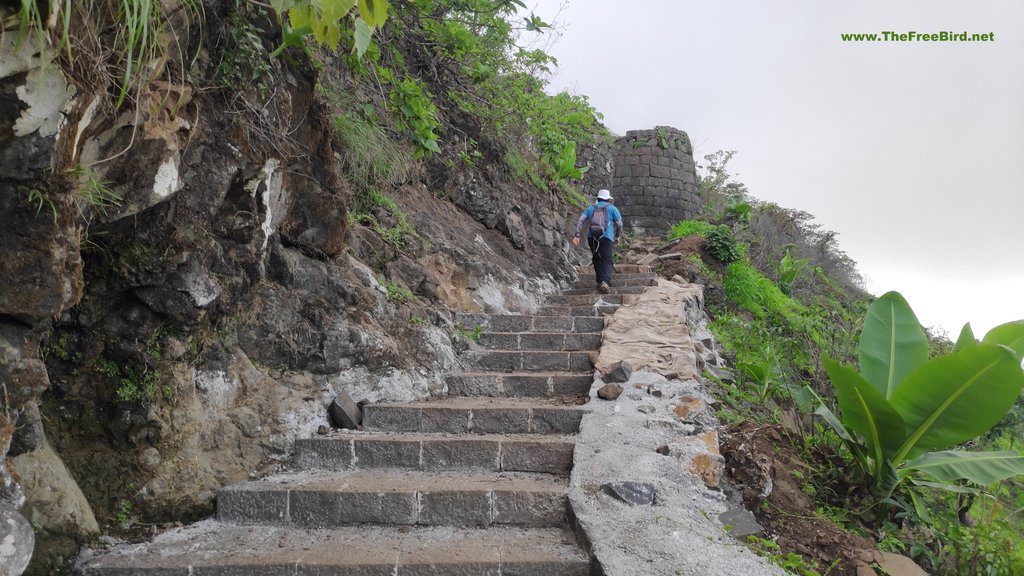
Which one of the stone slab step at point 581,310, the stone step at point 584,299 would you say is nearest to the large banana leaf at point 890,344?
the stone slab step at point 581,310

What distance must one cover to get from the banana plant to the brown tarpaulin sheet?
1.35m

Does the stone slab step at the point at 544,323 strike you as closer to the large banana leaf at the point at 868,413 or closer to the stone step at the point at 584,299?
the stone step at the point at 584,299

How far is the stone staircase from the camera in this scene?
8.62 ft

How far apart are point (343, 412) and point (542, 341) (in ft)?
7.50

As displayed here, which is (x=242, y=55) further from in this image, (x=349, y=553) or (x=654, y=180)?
(x=654, y=180)

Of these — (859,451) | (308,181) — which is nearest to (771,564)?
(859,451)

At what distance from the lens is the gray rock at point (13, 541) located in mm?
2127

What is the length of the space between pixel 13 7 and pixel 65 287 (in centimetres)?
96

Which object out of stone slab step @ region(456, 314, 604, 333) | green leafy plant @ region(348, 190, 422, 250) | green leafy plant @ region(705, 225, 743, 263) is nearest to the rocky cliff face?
green leafy plant @ region(348, 190, 422, 250)

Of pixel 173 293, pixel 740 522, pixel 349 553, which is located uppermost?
pixel 173 293

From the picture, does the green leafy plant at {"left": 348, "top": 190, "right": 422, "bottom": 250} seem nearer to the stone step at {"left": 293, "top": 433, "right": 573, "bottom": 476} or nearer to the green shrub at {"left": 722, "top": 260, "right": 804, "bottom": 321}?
the stone step at {"left": 293, "top": 433, "right": 573, "bottom": 476}

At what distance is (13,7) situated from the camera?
1846 millimetres

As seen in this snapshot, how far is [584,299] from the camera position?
8078 mm

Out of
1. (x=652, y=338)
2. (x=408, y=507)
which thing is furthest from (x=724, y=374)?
(x=408, y=507)
